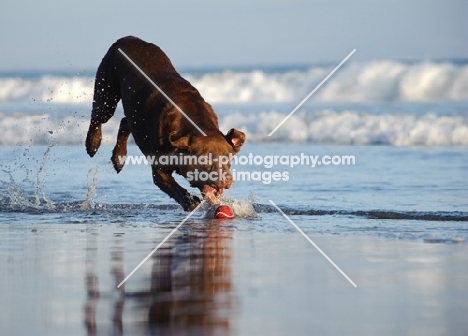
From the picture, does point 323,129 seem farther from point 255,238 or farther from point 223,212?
point 255,238

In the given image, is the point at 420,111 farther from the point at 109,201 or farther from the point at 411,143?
the point at 109,201

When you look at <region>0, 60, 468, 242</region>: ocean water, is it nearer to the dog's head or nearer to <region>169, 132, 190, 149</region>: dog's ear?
the dog's head

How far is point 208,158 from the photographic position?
8320 mm

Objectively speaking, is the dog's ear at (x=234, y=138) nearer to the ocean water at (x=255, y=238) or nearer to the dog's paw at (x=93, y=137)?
the ocean water at (x=255, y=238)

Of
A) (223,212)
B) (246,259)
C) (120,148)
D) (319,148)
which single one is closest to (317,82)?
(319,148)

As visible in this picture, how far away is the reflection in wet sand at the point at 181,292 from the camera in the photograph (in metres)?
4.93

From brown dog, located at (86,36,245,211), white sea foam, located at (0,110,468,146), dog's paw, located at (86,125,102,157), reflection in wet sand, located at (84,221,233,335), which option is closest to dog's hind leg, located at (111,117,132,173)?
brown dog, located at (86,36,245,211)

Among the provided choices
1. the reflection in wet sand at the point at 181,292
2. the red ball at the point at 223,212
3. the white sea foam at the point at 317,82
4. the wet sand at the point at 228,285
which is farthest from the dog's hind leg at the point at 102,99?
the white sea foam at the point at 317,82

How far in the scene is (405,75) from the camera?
2978 cm

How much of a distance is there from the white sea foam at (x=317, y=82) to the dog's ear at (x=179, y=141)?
17402 mm

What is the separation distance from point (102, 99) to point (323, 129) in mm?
10296

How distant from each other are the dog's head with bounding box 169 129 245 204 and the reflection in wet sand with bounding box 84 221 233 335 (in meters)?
0.56

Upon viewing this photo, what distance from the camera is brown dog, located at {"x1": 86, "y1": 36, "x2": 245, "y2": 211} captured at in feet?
27.4

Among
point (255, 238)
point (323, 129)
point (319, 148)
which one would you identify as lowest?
point (255, 238)
